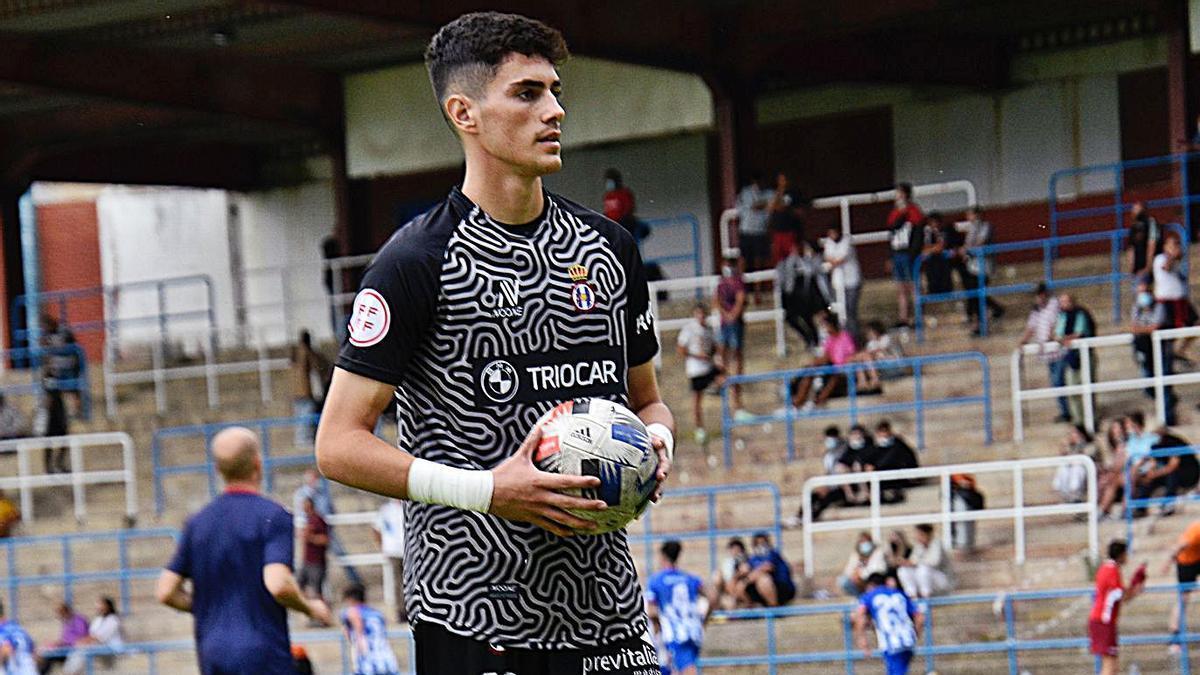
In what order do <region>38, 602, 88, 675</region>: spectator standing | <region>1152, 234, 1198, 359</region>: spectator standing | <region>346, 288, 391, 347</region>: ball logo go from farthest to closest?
<region>38, 602, 88, 675</region>: spectator standing, <region>1152, 234, 1198, 359</region>: spectator standing, <region>346, 288, 391, 347</region>: ball logo

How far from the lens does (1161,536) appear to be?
54.3 feet

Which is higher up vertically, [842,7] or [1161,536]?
[842,7]

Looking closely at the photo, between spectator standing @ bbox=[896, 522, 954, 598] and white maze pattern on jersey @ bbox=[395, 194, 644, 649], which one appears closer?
white maze pattern on jersey @ bbox=[395, 194, 644, 649]

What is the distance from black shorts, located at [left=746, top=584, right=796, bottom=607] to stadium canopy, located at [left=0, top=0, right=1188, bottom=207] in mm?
6669

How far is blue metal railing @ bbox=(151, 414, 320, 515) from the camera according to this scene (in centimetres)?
2208

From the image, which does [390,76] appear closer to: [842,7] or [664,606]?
[842,7]

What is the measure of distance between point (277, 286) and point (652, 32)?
940 cm

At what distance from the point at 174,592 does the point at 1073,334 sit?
41.4ft

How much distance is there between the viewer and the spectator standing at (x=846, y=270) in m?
21.0

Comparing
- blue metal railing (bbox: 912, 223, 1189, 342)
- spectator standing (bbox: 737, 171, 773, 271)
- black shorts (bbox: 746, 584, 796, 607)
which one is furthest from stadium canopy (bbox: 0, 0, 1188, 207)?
black shorts (bbox: 746, 584, 796, 607)

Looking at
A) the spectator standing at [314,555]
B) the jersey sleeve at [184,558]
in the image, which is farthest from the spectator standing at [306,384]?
the jersey sleeve at [184,558]

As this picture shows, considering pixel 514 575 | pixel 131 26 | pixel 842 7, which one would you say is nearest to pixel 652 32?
pixel 842 7

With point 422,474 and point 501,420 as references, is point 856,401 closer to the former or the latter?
point 501,420

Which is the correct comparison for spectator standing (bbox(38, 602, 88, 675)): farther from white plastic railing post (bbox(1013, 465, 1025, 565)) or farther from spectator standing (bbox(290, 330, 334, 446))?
white plastic railing post (bbox(1013, 465, 1025, 565))
